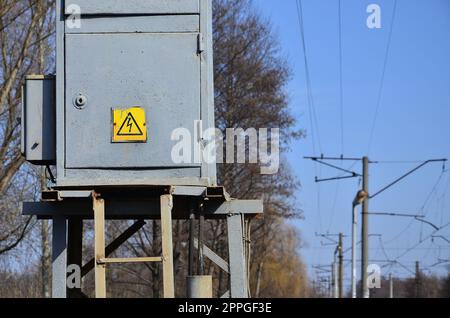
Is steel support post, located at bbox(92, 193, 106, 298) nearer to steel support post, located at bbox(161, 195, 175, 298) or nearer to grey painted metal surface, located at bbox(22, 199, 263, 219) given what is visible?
grey painted metal surface, located at bbox(22, 199, 263, 219)

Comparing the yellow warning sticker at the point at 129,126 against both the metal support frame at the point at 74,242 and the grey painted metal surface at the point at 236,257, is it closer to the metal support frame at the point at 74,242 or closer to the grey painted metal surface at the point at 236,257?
the grey painted metal surface at the point at 236,257

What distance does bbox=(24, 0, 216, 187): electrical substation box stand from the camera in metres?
13.5

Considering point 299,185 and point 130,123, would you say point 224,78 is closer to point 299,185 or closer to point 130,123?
point 299,185

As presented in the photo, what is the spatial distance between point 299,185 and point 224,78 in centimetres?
903

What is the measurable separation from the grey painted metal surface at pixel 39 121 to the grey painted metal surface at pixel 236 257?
109 inches

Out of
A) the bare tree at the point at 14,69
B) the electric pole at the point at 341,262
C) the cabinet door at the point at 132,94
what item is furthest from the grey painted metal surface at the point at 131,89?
the electric pole at the point at 341,262

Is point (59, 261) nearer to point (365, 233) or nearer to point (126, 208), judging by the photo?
point (126, 208)

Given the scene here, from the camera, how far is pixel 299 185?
43875 millimetres

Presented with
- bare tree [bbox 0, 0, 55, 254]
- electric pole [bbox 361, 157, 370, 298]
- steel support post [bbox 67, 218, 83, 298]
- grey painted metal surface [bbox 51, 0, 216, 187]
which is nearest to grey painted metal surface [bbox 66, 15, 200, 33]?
grey painted metal surface [bbox 51, 0, 216, 187]
